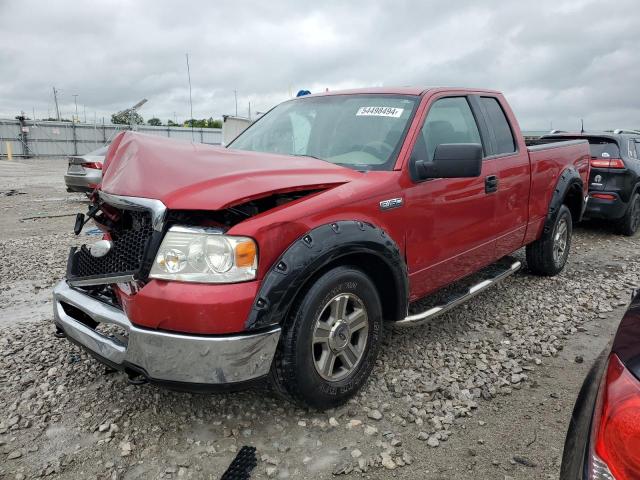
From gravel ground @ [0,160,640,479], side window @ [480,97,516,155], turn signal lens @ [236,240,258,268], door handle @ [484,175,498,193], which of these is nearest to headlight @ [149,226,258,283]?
turn signal lens @ [236,240,258,268]

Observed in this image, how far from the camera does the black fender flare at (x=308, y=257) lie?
2.27 m

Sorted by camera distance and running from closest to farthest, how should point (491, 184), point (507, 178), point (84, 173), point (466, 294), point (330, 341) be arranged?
point (330, 341), point (466, 294), point (491, 184), point (507, 178), point (84, 173)

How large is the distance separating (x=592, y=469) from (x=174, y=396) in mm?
2317

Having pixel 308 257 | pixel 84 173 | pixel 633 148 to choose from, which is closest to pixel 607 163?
pixel 633 148

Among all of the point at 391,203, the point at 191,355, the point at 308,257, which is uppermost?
the point at 391,203

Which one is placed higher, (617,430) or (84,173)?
(84,173)

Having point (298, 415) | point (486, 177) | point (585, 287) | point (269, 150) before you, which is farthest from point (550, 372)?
point (269, 150)

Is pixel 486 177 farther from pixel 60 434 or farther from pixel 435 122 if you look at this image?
pixel 60 434

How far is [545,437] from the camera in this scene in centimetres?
260

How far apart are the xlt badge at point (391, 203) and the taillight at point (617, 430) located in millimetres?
1746

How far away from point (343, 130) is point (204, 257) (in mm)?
1657

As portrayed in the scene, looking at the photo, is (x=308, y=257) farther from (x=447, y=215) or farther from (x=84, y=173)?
(x=84, y=173)

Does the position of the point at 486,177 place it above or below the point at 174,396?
above

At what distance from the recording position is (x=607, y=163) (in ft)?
25.0
